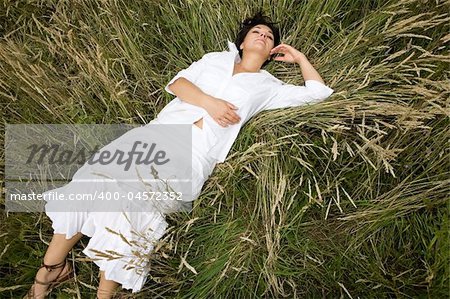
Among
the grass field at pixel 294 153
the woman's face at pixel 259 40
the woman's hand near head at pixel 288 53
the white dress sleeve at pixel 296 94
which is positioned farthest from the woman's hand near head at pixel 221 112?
the woman's hand near head at pixel 288 53

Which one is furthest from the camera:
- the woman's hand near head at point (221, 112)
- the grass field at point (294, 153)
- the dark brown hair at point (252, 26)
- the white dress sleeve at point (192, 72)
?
the dark brown hair at point (252, 26)

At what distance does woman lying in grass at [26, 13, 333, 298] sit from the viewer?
207 cm

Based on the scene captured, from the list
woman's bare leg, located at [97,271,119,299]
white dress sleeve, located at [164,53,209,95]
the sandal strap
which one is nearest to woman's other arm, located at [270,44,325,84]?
white dress sleeve, located at [164,53,209,95]

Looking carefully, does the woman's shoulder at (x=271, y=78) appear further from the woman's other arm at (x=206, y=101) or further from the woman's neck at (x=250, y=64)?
the woman's other arm at (x=206, y=101)

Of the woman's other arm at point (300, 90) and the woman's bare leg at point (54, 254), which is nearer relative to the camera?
the woman's bare leg at point (54, 254)

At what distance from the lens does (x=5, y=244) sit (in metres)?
2.26

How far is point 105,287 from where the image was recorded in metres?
2.09

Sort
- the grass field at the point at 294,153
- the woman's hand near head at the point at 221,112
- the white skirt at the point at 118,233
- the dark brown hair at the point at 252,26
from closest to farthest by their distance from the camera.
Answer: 1. the white skirt at the point at 118,233
2. the grass field at the point at 294,153
3. the woman's hand near head at the point at 221,112
4. the dark brown hair at the point at 252,26

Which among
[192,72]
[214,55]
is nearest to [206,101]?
[192,72]

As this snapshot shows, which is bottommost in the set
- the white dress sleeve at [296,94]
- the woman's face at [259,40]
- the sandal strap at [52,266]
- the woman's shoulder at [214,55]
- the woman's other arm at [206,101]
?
the sandal strap at [52,266]

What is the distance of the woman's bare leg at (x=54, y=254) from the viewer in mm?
2168

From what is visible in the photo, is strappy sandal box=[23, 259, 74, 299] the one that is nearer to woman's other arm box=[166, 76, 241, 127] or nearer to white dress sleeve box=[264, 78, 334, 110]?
woman's other arm box=[166, 76, 241, 127]

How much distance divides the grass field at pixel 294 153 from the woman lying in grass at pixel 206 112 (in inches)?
3.2

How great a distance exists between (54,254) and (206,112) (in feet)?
3.42
